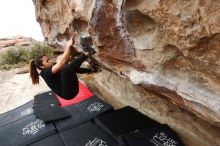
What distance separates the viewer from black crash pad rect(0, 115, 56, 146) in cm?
470

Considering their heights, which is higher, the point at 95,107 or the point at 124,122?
the point at 124,122

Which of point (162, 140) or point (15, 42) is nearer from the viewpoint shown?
point (162, 140)

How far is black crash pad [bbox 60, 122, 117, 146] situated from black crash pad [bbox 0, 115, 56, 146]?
0.38m

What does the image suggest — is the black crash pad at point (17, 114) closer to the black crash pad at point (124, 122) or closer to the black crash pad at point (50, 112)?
the black crash pad at point (50, 112)

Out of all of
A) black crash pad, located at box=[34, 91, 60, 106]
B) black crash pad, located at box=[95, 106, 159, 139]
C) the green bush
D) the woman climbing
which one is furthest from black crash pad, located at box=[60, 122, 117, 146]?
the green bush

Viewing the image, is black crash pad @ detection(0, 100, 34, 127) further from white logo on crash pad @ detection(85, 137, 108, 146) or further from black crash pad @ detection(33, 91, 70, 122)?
white logo on crash pad @ detection(85, 137, 108, 146)

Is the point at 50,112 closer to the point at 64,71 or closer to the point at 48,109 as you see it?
the point at 48,109

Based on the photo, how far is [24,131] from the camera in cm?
499

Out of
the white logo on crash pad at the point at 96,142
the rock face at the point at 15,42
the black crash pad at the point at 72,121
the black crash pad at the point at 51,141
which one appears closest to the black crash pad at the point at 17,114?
the black crash pad at the point at 72,121

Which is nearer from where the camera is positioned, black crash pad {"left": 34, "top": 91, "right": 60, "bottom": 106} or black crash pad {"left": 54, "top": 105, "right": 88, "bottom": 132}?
black crash pad {"left": 54, "top": 105, "right": 88, "bottom": 132}

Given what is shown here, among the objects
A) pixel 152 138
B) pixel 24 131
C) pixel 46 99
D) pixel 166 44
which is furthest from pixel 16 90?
pixel 166 44

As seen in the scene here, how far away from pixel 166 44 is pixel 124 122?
6.76 feet

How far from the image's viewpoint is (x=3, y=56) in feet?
43.0

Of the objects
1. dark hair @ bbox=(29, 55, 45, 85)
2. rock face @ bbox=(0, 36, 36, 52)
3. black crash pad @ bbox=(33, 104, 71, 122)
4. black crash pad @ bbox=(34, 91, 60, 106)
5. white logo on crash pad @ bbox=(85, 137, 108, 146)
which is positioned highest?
dark hair @ bbox=(29, 55, 45, 85)
